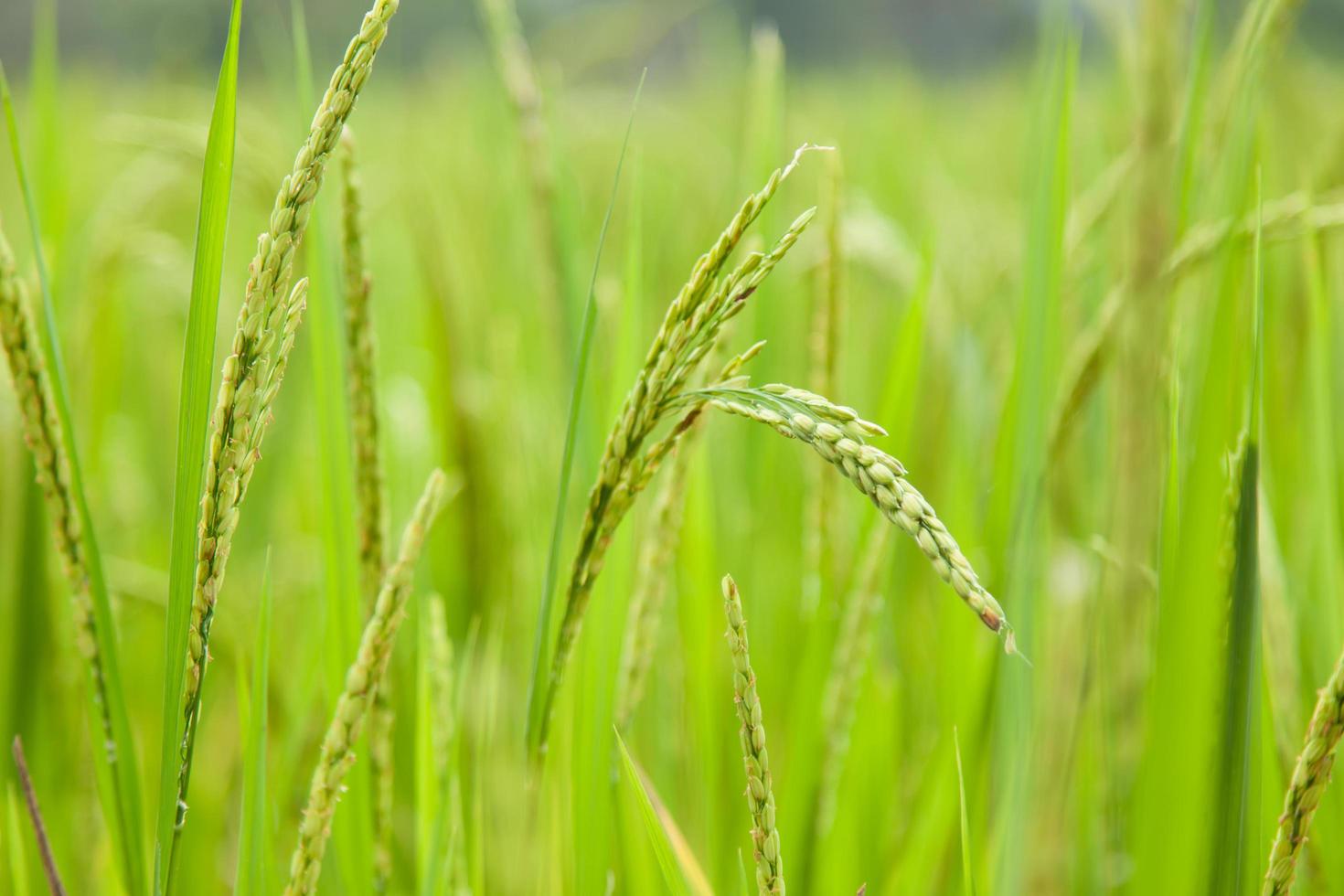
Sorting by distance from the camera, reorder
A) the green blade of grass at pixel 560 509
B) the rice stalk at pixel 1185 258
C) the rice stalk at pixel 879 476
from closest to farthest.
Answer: the rice stalk at pixel 879 476
the green blade of grass at pixel 560 509
the rice stalk at pixel 1185 258

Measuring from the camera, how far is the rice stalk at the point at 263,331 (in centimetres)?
26

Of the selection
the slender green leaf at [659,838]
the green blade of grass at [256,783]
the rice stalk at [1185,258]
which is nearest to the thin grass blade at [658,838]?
the slender green leaf at [659,838]

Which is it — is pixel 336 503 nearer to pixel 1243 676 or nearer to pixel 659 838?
pixel 659 838

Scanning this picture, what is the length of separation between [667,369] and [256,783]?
0.76ft

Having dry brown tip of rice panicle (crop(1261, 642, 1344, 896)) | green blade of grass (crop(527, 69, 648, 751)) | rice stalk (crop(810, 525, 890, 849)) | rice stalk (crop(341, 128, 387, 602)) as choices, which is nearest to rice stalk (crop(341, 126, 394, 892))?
rice stalk (crop(341, 128, 387, 602))

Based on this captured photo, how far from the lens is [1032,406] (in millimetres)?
427

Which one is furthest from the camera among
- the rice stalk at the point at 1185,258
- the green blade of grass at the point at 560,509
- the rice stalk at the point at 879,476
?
the rice stalk at the point at 1185,258

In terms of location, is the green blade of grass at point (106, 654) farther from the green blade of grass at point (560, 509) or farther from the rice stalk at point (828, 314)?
the rice stalk at point (828, 314)

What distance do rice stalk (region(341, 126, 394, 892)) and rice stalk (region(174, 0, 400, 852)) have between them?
105 millimetres

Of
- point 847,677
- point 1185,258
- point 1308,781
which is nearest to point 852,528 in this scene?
point 847,677

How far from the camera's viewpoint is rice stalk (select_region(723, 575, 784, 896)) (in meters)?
0.29

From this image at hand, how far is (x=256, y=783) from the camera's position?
0.37 meters

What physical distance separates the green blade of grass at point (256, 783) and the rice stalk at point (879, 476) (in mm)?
206

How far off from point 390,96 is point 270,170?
396 centimetres
